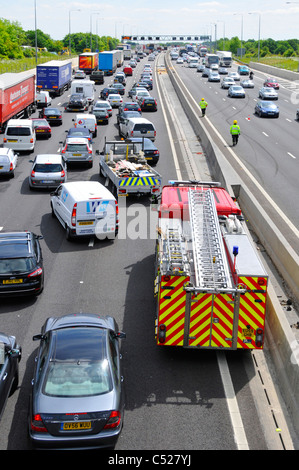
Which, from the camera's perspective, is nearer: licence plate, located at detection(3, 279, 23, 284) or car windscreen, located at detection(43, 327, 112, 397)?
car windscreen, located at detection(43, 327, 112, 397)

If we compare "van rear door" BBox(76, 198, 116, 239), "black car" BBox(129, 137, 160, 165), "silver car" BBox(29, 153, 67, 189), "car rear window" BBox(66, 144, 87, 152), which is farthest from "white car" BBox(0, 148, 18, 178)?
"van rear door" BBox(76, 198, 116, 239)

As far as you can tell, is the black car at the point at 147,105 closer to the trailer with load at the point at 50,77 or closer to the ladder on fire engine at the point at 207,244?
the trailer with load at the point at 50,77

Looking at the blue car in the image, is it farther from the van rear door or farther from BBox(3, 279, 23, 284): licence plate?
BBox(3, 279, 23, 284): licence plate

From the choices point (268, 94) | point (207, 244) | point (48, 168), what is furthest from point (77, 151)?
point (268, 94)

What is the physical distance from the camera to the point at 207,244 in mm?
12305

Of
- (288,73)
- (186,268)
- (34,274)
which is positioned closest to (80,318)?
(186,268)

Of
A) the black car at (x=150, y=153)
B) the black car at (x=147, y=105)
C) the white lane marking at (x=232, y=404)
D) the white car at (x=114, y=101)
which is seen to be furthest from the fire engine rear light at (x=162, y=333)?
the white car at (x=114, y=101)

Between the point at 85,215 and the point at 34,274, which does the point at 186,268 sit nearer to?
the point at 34,274

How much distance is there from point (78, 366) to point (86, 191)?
1050cm

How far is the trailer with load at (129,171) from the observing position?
899 inches

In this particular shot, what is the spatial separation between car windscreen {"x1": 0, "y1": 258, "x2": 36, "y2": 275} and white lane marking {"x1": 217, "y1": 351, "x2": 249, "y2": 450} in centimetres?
502

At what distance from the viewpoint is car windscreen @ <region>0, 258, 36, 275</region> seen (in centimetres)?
1402

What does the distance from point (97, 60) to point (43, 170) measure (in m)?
79.5

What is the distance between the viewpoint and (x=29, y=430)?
28.0ft
